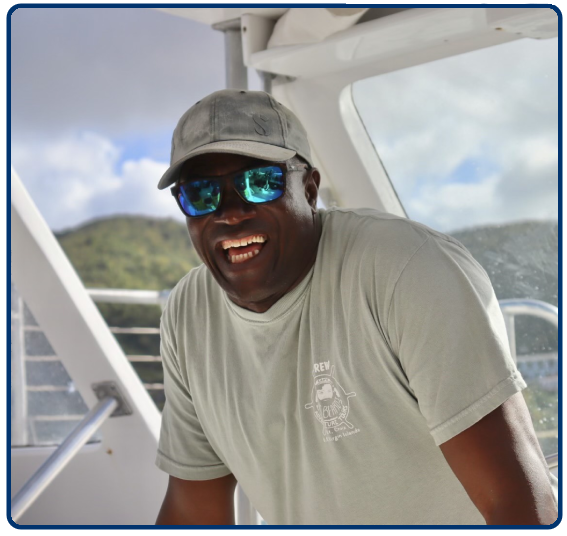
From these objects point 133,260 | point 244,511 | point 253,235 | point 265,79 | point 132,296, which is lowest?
point 133,260

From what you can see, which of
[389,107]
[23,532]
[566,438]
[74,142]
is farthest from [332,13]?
[74,142]

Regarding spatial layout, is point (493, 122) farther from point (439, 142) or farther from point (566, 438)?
point (566, 438)

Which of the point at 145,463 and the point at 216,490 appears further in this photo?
the point at 145,463

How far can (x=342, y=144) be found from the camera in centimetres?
286

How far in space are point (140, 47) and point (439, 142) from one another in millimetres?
30481

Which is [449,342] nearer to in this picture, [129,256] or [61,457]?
[61,457]

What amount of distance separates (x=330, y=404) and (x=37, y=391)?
1.88 meters

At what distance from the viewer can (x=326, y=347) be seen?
5.84ft

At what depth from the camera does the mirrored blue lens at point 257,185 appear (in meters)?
1.82

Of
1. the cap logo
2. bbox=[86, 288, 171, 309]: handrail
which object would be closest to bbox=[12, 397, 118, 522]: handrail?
bbox=[86, 288, 171, 309]: handrail

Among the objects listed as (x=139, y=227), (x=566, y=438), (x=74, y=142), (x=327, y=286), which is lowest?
(x=139, y=227)

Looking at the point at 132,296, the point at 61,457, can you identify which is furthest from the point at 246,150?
the point at 132,296

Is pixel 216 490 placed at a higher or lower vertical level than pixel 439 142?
lower

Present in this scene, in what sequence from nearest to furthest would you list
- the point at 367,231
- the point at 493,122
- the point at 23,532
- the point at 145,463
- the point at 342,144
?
the point at 23,532, the point at 367,231, the point at 493,122, the point at 342,144, the point at 145,463
